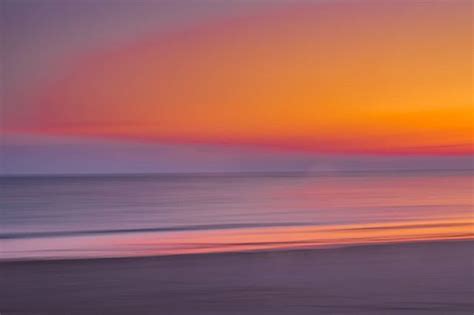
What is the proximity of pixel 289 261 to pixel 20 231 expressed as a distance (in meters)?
5.62

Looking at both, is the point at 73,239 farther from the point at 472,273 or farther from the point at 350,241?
the point at 472,273

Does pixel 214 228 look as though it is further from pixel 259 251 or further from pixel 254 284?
pixel 254 284

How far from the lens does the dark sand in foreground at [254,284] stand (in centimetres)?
496

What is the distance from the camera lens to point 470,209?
14.8 meters

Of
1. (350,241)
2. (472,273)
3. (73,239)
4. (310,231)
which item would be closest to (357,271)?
(472,273)

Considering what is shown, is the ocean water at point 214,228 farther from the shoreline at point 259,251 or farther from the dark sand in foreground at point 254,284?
the dark sand in foreground at point 254,284

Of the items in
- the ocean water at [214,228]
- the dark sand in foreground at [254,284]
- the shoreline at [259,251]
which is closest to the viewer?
the dark sand in foreground at [254,284]

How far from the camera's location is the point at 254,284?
5.70m

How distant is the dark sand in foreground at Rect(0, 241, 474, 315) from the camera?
16.3 ft

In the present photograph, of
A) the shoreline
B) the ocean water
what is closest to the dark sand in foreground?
the shoreline

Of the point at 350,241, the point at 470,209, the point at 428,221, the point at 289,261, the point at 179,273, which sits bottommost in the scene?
the point at 179,273

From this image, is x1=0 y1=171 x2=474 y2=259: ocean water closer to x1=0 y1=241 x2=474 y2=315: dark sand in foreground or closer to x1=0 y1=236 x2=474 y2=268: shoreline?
x1=0 y1=236 x2=474 y2=268: shoreline

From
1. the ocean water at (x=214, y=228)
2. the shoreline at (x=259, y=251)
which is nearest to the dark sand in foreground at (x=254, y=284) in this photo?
the shoreline at (x=259, y=251)

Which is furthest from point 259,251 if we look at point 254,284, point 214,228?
point 214,228
